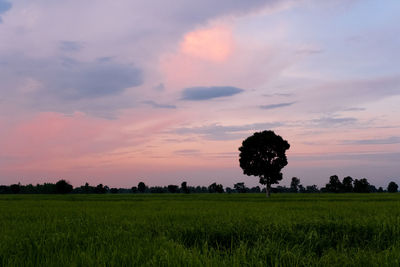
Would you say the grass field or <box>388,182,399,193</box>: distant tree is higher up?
the grass field

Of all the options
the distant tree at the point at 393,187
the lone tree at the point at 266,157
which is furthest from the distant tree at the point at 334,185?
the lone tree at the point at 266,157

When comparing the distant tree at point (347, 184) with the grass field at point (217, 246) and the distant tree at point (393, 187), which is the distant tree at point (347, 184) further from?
the grass field at point (217, 246)

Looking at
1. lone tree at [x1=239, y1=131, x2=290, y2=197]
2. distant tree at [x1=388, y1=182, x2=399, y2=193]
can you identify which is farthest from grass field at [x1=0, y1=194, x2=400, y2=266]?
distant tree at [x1=388, y1=182, x2=399, y2=193]

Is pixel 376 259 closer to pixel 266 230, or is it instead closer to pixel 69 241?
pixel 266 230

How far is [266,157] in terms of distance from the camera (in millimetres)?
70188

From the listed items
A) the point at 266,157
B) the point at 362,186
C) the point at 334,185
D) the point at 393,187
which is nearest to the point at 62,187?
the point at 266,157

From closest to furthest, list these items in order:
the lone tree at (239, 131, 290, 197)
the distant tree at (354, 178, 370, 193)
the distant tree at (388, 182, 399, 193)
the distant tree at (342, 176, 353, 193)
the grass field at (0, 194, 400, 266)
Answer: the grass field at (0, 194, 400, 266) → the lone tree at (239, 131, 290, 197) → the distant tree at (354, 178, 370, 193) → the distant tree at (342, 176, 353, 193) → the distant tree at (388, 182, 399, 193)

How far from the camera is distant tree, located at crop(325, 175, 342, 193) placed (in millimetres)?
165250

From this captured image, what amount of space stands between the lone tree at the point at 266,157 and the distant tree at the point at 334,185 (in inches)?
4311

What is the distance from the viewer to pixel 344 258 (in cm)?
576

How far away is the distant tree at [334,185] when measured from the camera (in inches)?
6506

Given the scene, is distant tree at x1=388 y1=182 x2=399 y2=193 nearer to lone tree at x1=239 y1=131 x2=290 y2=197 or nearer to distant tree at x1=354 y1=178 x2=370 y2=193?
distant tree at x1=354 y1=178 x2=370 y2=193

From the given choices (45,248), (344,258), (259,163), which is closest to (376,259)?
(344,258)

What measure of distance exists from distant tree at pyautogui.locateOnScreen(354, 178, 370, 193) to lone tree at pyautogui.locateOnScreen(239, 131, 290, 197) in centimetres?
9969
